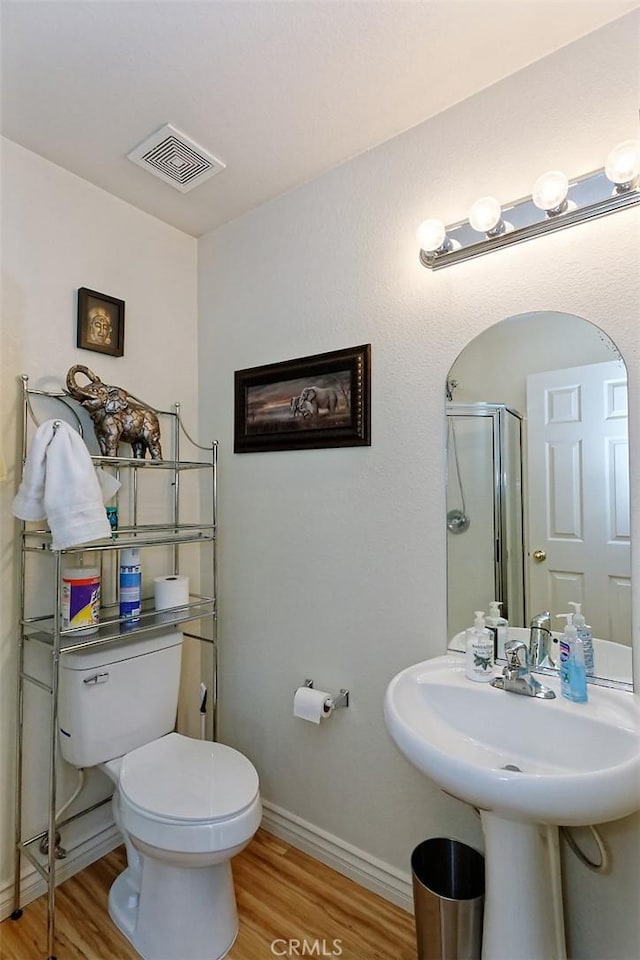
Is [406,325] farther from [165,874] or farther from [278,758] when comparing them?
[165,874]

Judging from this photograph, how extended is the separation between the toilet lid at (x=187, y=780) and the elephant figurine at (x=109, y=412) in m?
1.00

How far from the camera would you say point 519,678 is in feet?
4.00

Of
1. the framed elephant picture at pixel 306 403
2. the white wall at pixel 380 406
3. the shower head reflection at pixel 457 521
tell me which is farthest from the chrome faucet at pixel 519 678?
the framed elephant picture at pixel 306 403

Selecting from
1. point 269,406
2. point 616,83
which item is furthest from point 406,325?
point 616,83

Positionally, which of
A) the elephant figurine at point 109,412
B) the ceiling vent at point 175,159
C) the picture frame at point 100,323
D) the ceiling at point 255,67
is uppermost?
the ceiling at point 255,67

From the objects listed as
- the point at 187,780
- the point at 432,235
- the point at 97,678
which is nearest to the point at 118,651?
the point at 97,678

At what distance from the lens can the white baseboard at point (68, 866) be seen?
1498mm

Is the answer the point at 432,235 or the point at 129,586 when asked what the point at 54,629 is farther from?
the point at 432,235

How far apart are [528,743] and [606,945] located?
517 mm

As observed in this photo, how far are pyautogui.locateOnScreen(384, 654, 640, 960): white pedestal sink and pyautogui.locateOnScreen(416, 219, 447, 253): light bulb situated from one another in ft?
4.00

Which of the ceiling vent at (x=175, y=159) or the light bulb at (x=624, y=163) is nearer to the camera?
the light bulb at (x=624, y=163)

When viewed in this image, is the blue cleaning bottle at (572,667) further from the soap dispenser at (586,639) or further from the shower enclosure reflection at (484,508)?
the shower enclosure reflection at (484,508)

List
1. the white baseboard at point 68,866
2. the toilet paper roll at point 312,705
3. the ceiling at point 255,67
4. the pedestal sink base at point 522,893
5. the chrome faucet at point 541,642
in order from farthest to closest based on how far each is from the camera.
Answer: the toilet paper roll at point 312,705, the white baseboard at point 68,866, the chrome faucet at point 541,642, the ceiling at point 255,67, the pedestal sink base at point 522,893

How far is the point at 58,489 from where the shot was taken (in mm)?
1390
